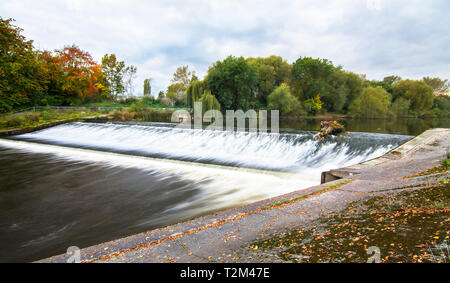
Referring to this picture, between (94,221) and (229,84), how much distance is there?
31.8 m

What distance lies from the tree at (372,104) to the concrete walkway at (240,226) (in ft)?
129

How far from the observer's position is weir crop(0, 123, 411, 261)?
19.4ft

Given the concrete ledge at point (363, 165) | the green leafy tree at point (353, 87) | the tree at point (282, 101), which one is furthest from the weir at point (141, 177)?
the green leafy tree at point (353, 87)

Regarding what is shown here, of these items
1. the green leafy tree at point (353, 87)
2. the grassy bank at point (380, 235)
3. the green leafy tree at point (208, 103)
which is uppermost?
the green leafy tree at point (353, 87)

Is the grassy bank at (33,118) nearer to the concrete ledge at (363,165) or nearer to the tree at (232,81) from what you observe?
the tree at (232,81)

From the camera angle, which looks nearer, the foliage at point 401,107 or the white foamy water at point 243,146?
the white foamy water at point 243,146

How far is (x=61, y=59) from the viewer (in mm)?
40781

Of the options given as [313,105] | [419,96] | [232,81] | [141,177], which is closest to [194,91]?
[232,81]

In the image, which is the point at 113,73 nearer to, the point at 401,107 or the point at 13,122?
the point at 13,122

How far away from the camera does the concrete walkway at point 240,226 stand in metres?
3.25

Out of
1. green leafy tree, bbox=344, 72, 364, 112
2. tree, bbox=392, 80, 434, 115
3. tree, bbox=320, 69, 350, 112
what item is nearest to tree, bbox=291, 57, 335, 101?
tree, bbox=320, 69, 350, 112

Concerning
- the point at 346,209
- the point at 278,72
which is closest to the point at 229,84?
the point at 278,72

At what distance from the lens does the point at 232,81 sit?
36.2 meters
